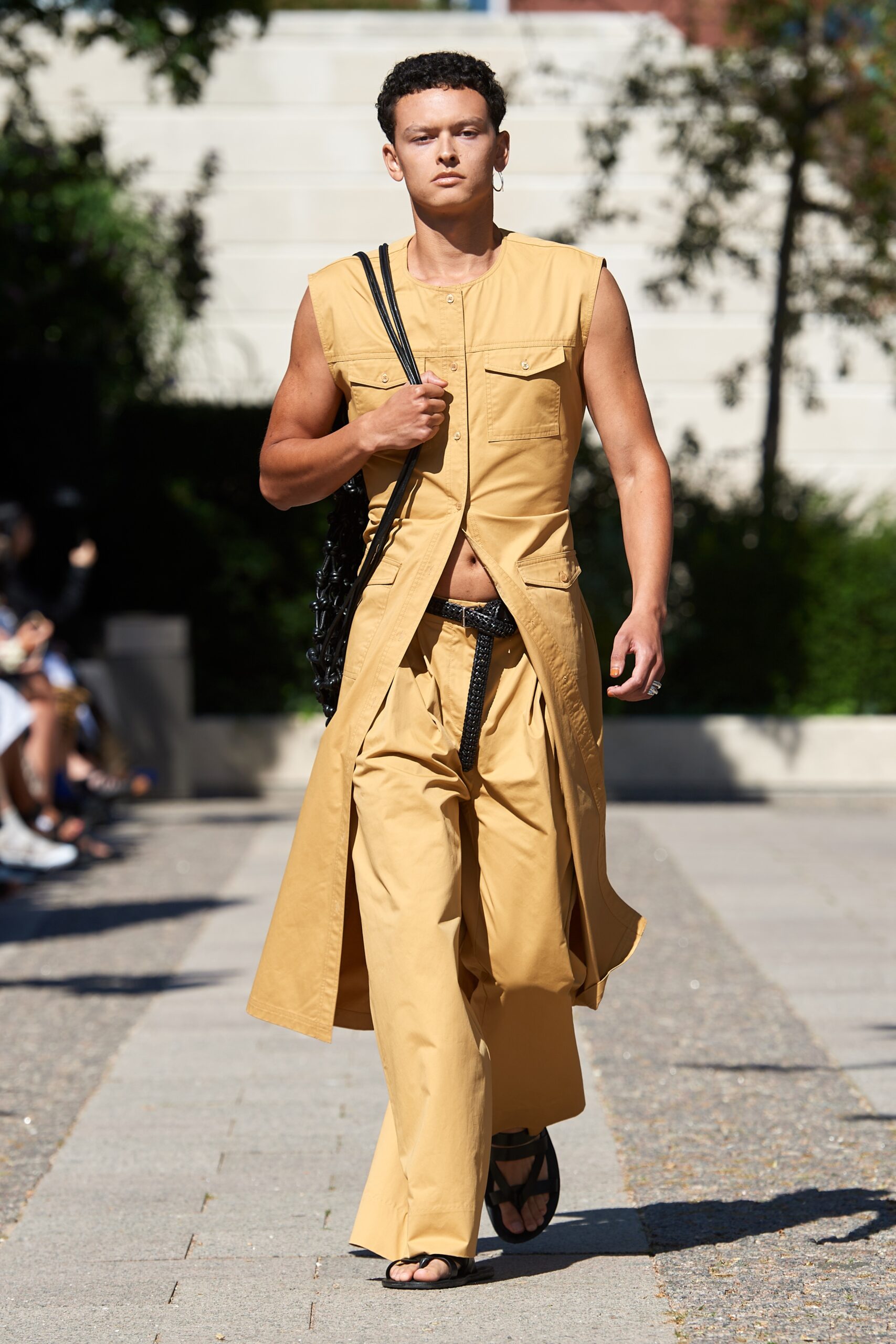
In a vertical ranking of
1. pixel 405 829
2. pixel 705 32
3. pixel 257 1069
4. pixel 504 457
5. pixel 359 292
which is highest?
pixel 705 32

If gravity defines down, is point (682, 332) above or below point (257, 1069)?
above

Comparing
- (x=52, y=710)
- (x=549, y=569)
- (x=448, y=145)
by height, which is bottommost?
(x=52, y=710)

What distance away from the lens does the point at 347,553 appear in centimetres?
353

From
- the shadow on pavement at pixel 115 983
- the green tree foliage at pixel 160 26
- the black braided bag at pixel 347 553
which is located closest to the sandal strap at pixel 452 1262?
the black braided bag at pixel 347 553

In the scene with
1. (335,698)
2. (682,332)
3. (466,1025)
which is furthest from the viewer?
(682,332)

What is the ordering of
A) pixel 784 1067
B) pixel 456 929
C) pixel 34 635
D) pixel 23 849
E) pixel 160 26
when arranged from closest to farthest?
pixel 456 929 → pixel 784 1067 → pixel 23 849 → pixel 34 635 → pixel 160 26

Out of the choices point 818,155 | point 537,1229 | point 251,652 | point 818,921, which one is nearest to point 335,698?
point 537,1229

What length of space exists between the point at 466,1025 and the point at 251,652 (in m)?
9.96

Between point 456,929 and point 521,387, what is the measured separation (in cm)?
95

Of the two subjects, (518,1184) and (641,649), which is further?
(518,1184)

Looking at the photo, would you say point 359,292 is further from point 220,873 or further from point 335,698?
point 220,873

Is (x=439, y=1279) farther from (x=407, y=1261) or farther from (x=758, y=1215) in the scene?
(x=758, y=1215)

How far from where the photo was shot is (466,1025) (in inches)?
126

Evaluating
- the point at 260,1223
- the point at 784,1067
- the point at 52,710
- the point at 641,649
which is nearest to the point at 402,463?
the point at 641,649
